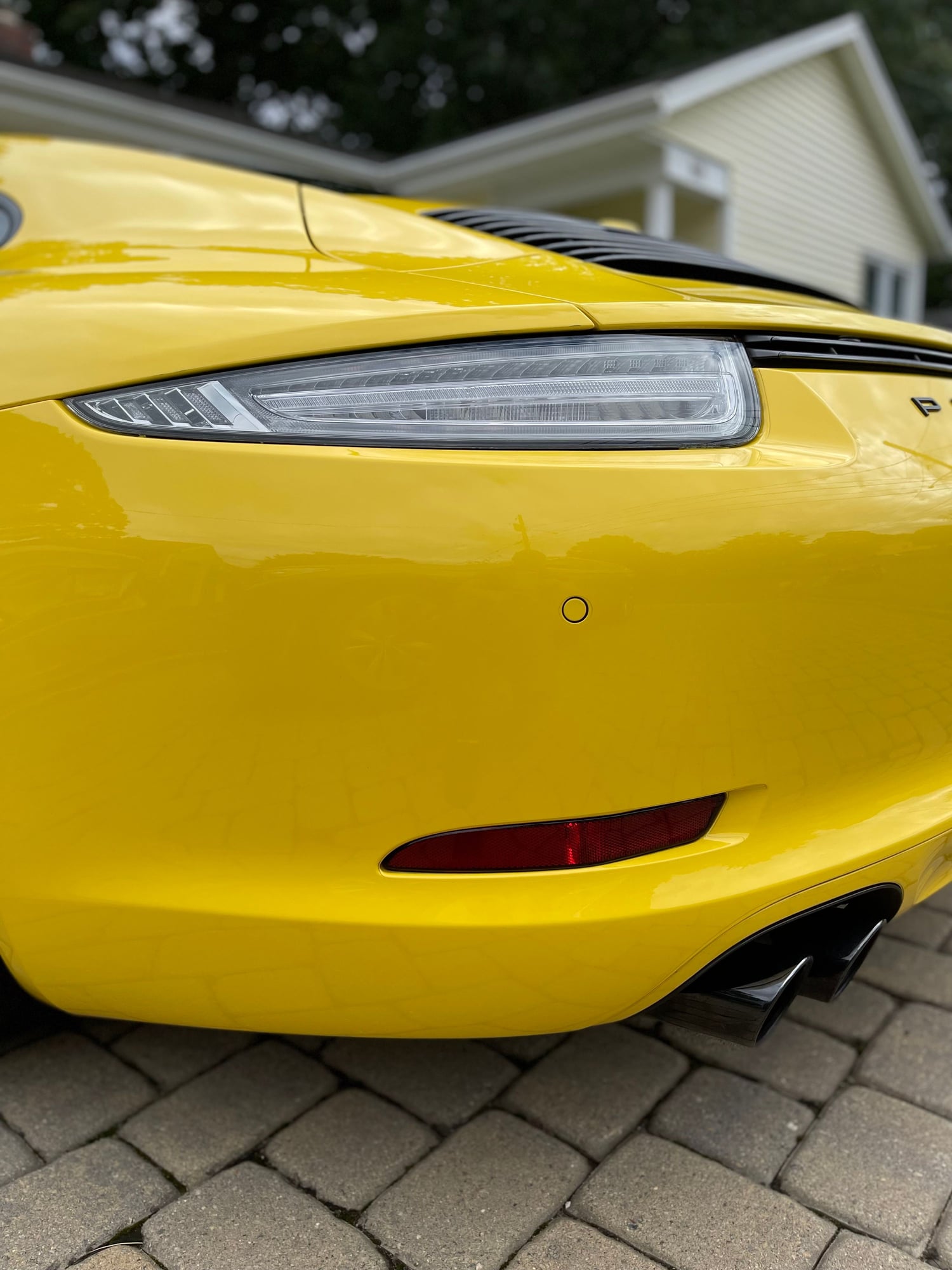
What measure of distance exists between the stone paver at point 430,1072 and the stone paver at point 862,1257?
54 centimetres

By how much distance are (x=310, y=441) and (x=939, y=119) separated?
86.8ft

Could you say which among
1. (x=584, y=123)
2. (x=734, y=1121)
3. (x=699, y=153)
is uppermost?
(x=584, y=123)

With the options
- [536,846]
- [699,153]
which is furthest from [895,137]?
[536,846]

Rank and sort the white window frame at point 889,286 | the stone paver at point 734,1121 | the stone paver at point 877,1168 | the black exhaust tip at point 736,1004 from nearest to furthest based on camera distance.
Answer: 1. the black exhaust tip at point 736,1004
2. the stone paver at point 877,1168
3. the stone paver at point 734,1121
4. the white window frame at point 889,286

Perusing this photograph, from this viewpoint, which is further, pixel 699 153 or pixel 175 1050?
pixel 699 153

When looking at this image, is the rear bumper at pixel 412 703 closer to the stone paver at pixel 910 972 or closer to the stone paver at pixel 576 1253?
the stone paver at pixel 576 1253

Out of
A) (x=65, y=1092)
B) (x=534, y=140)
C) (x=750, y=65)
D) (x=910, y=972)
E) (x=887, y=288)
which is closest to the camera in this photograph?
(x=65, y=1092)

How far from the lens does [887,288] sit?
15812mm

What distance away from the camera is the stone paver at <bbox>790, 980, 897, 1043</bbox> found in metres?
1.78

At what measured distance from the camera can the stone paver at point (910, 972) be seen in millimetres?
1891

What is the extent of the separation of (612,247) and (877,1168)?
5.21ft

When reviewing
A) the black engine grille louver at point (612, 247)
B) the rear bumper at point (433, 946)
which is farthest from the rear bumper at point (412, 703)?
the black engine grille louver at point (612, 247)

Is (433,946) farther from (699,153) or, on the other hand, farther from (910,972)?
(699,153)

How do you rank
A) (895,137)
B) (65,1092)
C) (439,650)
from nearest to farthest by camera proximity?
(439,650) → (65,1092) → (895,137)
